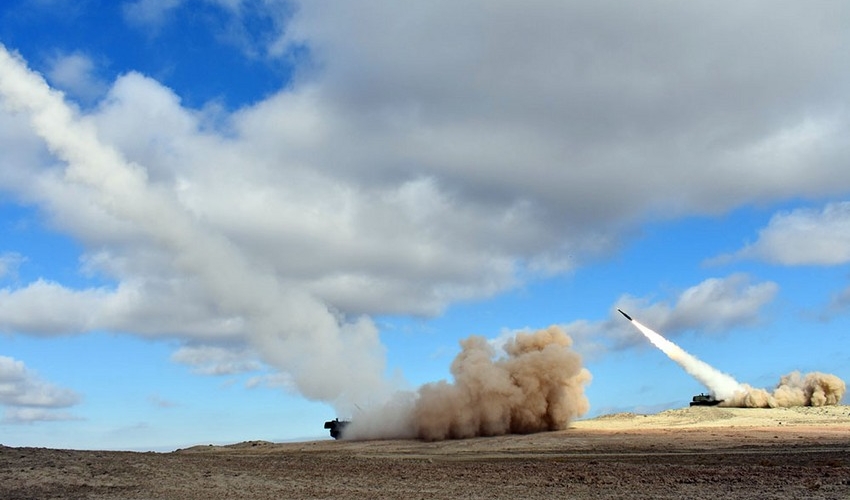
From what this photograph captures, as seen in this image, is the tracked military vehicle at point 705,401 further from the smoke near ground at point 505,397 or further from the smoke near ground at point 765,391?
the smoke near ground at point 505,397

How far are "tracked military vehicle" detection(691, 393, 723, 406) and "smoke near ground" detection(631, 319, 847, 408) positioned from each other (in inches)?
12.0

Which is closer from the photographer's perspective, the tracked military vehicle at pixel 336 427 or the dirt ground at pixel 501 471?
the dirt ground at pixel 501 471

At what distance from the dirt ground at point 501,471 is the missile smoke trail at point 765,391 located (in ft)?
60.1

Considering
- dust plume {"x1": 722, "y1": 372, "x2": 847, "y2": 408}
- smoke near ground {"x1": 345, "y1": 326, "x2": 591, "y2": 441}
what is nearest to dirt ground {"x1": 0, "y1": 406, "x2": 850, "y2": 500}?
smoke near ground {"x1": 345, "y1": 326, "x2": 591, "y2": 441}

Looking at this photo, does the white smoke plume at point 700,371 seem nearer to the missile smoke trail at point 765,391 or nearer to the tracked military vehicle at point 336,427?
the missile smoke trail at point 765,391

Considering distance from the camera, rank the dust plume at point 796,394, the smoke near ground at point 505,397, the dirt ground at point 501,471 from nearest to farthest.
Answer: the dirt ground at point 501,471 < the smoke near ground at point 505,397 < the dust plume at point 796,394

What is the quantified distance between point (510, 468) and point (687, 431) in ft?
61.6

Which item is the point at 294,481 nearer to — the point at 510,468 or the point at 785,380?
the point at 510,468

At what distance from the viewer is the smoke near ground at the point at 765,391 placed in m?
62.6

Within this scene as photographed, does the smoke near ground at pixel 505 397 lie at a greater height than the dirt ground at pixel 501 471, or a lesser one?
greater

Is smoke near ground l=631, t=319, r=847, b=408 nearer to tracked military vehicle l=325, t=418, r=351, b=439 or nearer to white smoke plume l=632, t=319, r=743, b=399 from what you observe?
white smoke plume l=632, t=319, r=743, b=399

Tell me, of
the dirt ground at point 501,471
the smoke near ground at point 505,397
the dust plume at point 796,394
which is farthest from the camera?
the dust plume at point 796,394

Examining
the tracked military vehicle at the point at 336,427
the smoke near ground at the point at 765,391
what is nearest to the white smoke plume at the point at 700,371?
the smoke near ground at the point at 765,391

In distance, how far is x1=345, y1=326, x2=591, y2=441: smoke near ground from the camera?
166 feet
